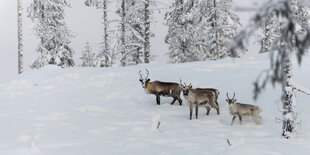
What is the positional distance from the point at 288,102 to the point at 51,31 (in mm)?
25161

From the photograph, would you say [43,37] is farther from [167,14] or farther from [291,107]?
[291,107]

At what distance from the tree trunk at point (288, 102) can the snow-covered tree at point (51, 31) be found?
23.4 meters

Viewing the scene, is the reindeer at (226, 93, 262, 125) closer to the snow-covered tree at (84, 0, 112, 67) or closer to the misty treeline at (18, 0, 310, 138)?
the misty treeline at (18, 0, 310, 138)

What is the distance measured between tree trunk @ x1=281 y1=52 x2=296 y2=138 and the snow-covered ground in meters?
0.29

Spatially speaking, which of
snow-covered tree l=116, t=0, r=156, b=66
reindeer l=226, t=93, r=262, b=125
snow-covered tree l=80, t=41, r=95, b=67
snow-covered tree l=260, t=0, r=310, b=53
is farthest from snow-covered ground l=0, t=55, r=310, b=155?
snow-covered tree l=80, t=41, r=95, b=67

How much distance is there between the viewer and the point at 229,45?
268 centimetres

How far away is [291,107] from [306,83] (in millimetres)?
4860

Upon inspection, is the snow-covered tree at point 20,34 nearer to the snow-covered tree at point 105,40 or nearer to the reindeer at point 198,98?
the snow-covered tree at point 105,40

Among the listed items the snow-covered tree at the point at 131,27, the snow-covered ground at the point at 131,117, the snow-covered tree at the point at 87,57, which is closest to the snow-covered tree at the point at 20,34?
the snow-covered ground at the point at 131,117

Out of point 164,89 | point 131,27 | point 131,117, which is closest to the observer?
point 131,117

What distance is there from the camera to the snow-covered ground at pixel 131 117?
6.90m

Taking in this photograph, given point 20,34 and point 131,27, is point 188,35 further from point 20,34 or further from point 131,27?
point 20,34

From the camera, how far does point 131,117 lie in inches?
396

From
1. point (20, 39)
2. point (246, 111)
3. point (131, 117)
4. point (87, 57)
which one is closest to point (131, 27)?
point (20, 39)
